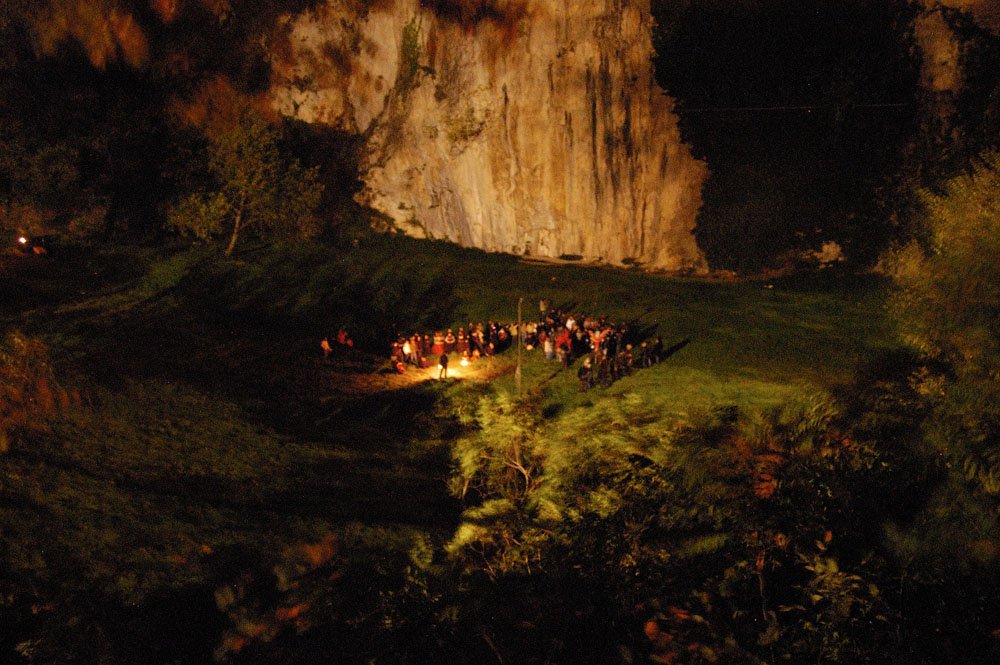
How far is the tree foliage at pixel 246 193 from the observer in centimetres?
3375

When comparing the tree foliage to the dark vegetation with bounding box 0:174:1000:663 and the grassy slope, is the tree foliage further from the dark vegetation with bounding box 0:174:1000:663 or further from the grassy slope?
the dark vegetation with bounding box 0:174:1000:663

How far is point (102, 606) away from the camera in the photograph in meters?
10.5

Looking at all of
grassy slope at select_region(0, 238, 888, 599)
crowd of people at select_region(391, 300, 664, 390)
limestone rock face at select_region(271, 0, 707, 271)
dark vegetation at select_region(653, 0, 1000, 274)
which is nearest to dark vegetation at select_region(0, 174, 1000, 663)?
grassy slope at select_region(0, 238, 888, 599)

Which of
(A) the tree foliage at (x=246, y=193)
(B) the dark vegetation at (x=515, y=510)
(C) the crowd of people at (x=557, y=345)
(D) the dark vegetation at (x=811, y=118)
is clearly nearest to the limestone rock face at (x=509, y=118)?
(D) the dark vegetation at (x=811, y=118)

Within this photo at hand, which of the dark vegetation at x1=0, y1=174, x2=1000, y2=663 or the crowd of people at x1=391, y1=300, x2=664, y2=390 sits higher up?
the crowd of people at x1=391, y1=300, x2=664, y2=390

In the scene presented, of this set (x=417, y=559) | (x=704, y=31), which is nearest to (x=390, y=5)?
(x=704, y=31)

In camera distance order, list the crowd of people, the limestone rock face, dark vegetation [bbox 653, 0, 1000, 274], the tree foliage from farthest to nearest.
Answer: the limestone rock face → the tree foliage → dark vegetation [bbox 653, 0, 1000, 274] → the crowd of people

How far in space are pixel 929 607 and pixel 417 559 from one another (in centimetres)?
863

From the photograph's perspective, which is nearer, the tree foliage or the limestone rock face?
the tree foliage

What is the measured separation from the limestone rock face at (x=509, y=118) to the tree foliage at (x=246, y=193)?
27.6ft

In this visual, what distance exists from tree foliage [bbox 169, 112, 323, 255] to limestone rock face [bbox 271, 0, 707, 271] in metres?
8.41

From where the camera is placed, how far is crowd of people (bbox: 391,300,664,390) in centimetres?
2083

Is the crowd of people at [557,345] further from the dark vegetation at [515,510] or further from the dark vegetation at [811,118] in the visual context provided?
the dark vegetation at [811,118]

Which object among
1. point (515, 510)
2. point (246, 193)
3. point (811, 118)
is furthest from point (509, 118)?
point (515, 510)
